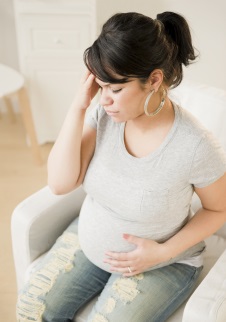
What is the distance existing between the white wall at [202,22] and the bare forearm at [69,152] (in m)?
1.41

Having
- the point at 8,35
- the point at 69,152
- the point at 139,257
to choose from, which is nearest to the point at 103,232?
the point at 139,257

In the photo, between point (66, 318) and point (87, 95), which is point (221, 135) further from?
point (66, 318)

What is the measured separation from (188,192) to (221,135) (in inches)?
10.9

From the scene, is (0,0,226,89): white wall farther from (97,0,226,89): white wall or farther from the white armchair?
the white armchair

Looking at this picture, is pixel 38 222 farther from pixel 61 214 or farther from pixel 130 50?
pixel 130 50

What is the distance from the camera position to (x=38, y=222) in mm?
1273

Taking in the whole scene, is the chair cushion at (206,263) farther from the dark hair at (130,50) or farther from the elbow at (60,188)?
the dark hair at (130,50)

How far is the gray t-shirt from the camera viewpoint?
1050mm

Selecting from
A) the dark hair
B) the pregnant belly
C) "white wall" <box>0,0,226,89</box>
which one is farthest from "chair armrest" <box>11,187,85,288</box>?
"white wall" <box>0,0,226,89</box>

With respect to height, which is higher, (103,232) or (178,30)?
(178,30)

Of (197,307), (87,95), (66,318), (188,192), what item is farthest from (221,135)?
(66,318)

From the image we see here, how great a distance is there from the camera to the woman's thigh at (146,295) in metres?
1.07

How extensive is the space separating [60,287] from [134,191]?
32 cm

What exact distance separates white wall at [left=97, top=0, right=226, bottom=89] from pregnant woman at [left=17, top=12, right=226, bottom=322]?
1460mm
